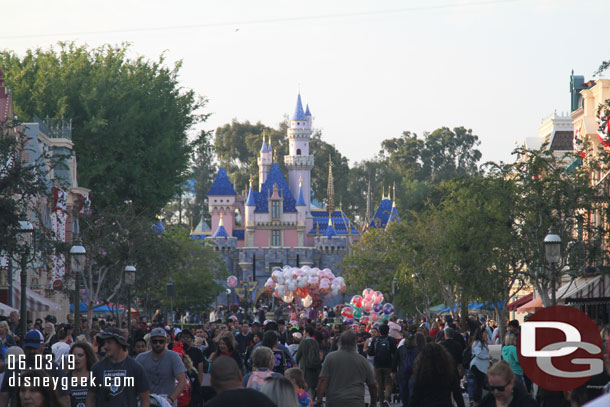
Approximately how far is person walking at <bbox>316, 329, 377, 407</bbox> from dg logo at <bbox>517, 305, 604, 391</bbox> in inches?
199

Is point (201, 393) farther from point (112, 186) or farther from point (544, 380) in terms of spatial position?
point (112, 186)

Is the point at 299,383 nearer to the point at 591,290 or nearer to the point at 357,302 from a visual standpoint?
the point at 591,290

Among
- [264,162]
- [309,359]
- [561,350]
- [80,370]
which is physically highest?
[264,162]

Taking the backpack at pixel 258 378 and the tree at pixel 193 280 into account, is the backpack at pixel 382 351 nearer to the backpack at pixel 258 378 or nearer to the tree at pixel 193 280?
the backpack at pixel 258 378

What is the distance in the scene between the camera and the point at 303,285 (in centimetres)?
5547

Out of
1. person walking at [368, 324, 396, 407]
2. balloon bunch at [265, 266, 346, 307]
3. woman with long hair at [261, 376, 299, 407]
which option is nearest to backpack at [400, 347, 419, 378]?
person walking at [368, 324, 396, 407]

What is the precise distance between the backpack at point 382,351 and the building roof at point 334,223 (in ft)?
312

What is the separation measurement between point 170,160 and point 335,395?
119ft

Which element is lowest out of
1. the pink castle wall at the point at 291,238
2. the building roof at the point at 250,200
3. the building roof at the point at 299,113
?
the pink castle wall at the point at 291,238

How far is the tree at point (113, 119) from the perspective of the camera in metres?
46.9

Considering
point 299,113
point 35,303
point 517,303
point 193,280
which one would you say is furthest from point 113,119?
point 299,113

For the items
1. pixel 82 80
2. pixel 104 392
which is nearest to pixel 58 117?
pixel 82 80

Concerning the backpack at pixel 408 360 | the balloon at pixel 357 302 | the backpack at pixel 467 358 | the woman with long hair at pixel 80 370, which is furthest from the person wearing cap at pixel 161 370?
the balloon at pixel 357 302

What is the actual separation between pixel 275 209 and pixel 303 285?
61250mm
